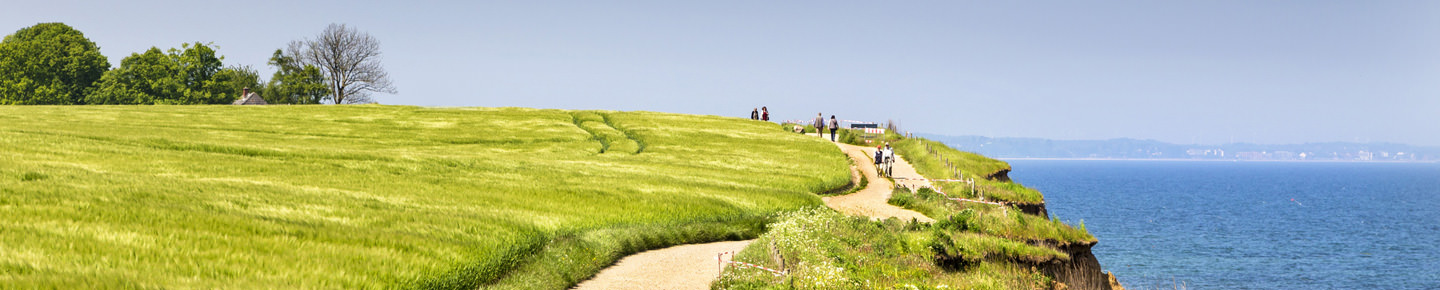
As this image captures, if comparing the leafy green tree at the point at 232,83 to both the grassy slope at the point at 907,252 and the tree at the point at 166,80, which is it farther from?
the grassy slope at the point at 907,252

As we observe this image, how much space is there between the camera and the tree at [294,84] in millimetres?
111562

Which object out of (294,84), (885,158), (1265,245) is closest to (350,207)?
(885,158)

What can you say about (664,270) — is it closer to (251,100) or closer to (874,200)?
(874,200)

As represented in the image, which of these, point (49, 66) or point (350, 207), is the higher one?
point (49, 66)

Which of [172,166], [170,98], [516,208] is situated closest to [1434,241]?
[516,208]

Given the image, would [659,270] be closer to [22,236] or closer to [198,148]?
[22,236]

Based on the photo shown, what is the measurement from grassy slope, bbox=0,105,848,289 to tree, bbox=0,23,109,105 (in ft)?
242

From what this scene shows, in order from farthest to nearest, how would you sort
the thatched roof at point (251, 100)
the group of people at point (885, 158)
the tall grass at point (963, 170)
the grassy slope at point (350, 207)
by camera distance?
1. the thatched roof at point (251, 100)
2. the group of people at point (885, 158)
3. the tall grass at point (963, 170)
4. the grassy slope at point (350, 207)

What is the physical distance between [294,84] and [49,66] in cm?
2936

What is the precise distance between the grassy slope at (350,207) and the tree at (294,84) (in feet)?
213

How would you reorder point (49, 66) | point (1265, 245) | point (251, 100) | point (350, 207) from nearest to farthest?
1. point (350, 207)
2. point (1265, 245)
3. point (49, 66)
4. point (251, 100)

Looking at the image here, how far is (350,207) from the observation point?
64.7ft

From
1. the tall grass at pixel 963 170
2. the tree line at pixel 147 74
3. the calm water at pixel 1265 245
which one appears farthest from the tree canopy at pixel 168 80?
the calm water at pixel 1265 245

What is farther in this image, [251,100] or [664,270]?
[251,100]
